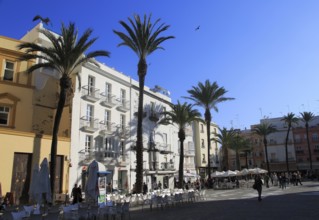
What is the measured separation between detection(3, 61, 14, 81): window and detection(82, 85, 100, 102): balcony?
288 inches

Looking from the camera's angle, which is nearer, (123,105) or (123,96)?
(123,105)

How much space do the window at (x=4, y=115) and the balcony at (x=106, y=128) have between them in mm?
9844

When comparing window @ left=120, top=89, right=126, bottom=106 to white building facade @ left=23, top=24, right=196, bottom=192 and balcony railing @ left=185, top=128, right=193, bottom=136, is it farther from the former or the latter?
balcony railing @ left=185, top=128, right=193, bottom=136

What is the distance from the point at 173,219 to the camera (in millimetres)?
14344

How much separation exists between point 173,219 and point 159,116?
3202 cm

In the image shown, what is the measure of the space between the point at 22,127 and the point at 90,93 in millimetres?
8472

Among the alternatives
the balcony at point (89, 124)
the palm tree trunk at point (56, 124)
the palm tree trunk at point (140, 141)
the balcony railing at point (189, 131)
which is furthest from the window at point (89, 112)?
the balcony railing at point (189, 131)

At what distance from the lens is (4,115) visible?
24.7 metres

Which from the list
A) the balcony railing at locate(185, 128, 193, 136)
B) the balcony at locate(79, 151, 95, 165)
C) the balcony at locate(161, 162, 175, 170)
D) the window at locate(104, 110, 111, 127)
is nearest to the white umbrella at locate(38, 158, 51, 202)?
the balcony at locate(79, 151, 95, 165)

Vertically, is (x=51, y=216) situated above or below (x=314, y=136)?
below

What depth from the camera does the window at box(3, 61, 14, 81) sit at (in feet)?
82.4

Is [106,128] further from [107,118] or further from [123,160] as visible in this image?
[123,160]

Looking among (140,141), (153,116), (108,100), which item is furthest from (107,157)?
(153,116)

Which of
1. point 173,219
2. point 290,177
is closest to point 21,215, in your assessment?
point 173,219
